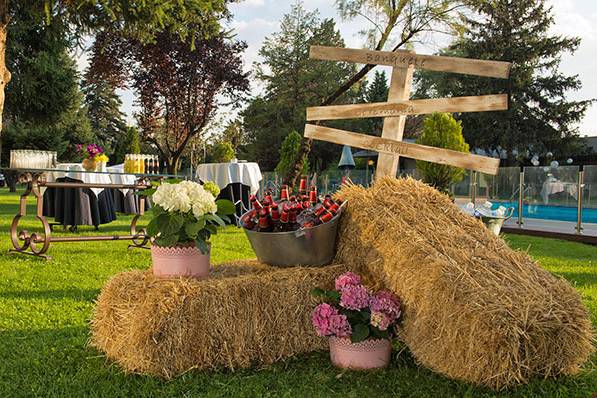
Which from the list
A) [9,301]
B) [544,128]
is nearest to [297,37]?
[544,128]

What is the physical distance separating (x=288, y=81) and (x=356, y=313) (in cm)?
3399

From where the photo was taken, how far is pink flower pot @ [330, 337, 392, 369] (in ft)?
8.83

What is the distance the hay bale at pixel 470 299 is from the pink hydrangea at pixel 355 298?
15 cm

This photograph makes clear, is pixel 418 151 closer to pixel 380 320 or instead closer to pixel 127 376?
pixel 380 320

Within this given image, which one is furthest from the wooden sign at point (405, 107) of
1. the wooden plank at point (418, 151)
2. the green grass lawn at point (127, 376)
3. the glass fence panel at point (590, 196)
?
the glass fence panel at point (590, 196)

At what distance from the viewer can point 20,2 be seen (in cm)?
757

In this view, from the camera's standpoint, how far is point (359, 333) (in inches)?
103

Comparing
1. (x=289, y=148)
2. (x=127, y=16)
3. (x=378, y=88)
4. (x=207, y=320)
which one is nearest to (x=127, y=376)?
(x=207, y=320)

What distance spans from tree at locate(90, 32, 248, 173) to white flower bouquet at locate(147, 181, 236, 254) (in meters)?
12.6

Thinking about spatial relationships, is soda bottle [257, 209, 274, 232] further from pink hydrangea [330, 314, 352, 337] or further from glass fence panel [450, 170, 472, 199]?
glass fence panel [450, 170, 472, 199]

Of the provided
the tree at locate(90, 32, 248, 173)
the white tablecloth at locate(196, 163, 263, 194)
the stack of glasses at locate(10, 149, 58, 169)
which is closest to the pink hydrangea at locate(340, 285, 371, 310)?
the stack of glasses at locate(10, 149, 58, 169)

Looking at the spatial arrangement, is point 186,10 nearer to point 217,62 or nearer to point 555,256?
point 555,256

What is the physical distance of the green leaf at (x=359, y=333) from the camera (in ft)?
8.58

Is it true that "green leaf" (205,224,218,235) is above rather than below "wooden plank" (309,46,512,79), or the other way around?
below
